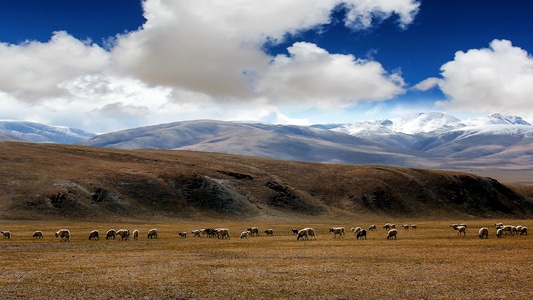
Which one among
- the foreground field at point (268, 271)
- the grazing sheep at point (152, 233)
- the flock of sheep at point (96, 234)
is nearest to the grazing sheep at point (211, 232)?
the grazing sheep at point (152, 233)

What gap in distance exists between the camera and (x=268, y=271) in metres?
32.6

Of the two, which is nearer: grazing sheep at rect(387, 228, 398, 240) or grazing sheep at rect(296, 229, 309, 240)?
grazing sheep at rect(387, 228, 398, 240)

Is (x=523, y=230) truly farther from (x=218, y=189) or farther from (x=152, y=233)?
(x=218, y=189)

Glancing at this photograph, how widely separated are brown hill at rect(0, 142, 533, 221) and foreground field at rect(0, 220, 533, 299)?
55650mm

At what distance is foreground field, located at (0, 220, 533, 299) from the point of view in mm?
25031

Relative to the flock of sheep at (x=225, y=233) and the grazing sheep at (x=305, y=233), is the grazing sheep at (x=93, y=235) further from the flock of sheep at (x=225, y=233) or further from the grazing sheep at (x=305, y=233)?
the grazing sheep at (x=305, y=233)

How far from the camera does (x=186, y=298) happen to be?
23781mm

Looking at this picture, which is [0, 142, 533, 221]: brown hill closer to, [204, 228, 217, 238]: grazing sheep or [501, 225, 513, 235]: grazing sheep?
[204, 228, 217, 238]: grazing sheep

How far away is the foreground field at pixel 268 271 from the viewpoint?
25.0 m

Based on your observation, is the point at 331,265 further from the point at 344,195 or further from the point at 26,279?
the point at 344,195

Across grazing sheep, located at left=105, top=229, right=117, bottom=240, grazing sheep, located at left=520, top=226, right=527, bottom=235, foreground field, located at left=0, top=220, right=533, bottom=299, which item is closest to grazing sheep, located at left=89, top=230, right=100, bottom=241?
grazing sheep, located at left=105, top=229, right=117, bottom=240

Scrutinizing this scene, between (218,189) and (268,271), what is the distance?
94637mm

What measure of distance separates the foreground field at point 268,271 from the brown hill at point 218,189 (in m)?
55.6

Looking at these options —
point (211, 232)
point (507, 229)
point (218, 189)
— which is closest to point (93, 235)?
point (211, 232)
